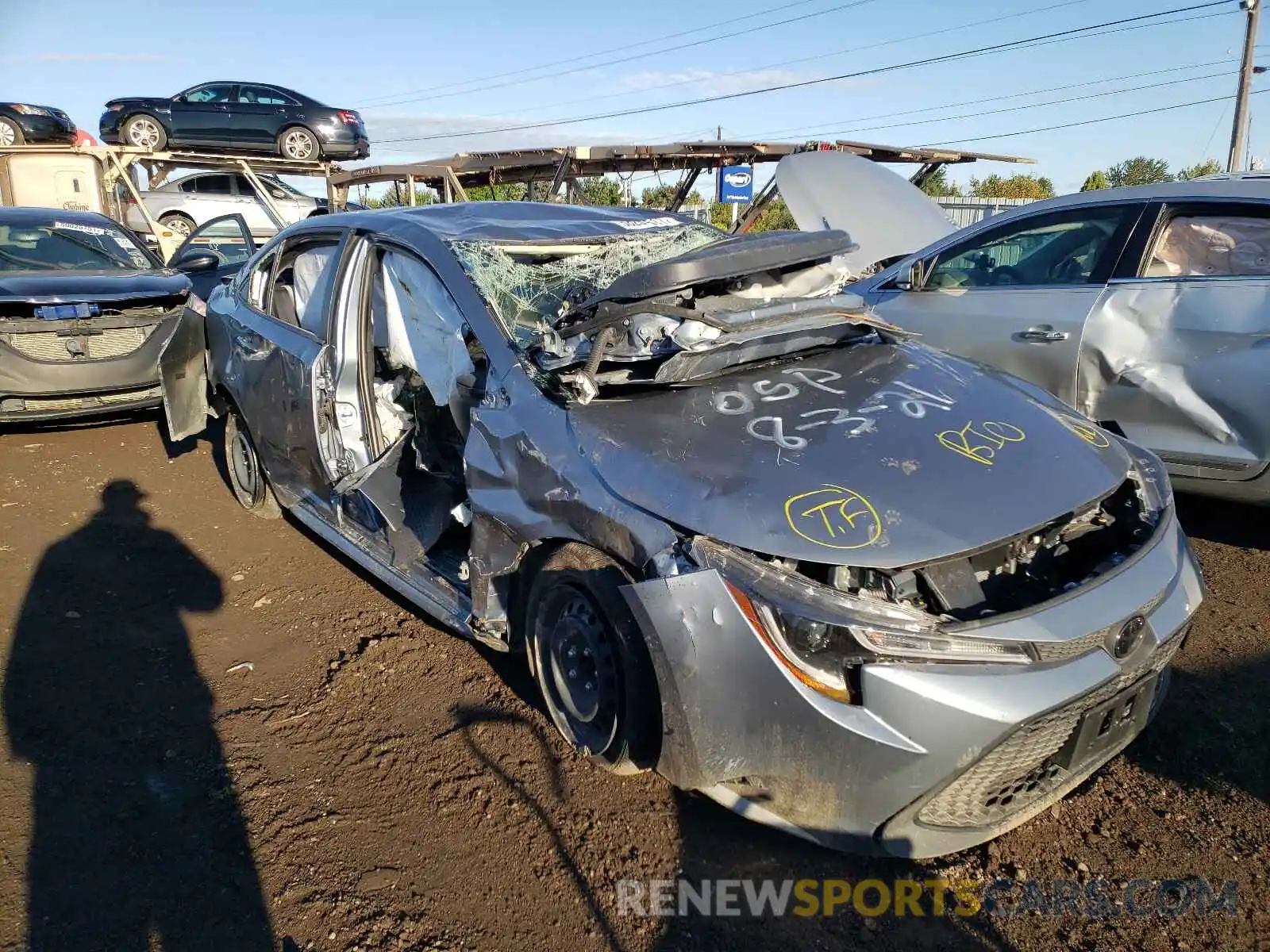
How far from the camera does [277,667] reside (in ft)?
11.6

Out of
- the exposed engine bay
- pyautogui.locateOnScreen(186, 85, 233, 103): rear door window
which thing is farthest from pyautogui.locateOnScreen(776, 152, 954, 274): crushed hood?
pyautogui.locateOnScreen(186, 85, 233, 103): rear door window

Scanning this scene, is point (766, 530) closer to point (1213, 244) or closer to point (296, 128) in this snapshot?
point (1213, 244)

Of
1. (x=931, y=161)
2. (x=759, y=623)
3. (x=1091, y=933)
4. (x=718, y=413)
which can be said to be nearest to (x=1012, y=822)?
(x=1091, y=933)

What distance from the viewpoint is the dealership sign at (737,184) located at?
15.0 m

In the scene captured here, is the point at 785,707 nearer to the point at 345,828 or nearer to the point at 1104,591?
the point at 1104,591

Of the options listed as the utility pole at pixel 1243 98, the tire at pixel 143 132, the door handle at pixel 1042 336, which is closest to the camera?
the door handle at pixel 1042 336

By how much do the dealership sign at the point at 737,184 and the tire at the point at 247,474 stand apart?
11.3 meters

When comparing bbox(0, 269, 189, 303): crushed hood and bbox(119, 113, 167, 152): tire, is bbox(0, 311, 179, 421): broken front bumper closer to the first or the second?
bbox(0, 269, 189, 303): crushed hood

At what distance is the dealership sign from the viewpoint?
15.0 metres

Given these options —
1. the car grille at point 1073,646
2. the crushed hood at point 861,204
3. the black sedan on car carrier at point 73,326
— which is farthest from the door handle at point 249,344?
the car grille at point 1073,646

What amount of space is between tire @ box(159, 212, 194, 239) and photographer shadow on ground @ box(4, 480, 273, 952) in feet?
40.2

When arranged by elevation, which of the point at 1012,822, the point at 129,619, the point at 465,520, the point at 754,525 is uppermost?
the point at 754,525

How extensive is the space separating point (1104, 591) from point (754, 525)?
0.90 metres

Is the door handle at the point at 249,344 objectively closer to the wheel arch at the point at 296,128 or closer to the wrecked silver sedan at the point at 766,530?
the wrecked silver sedan at the point at 766,530
